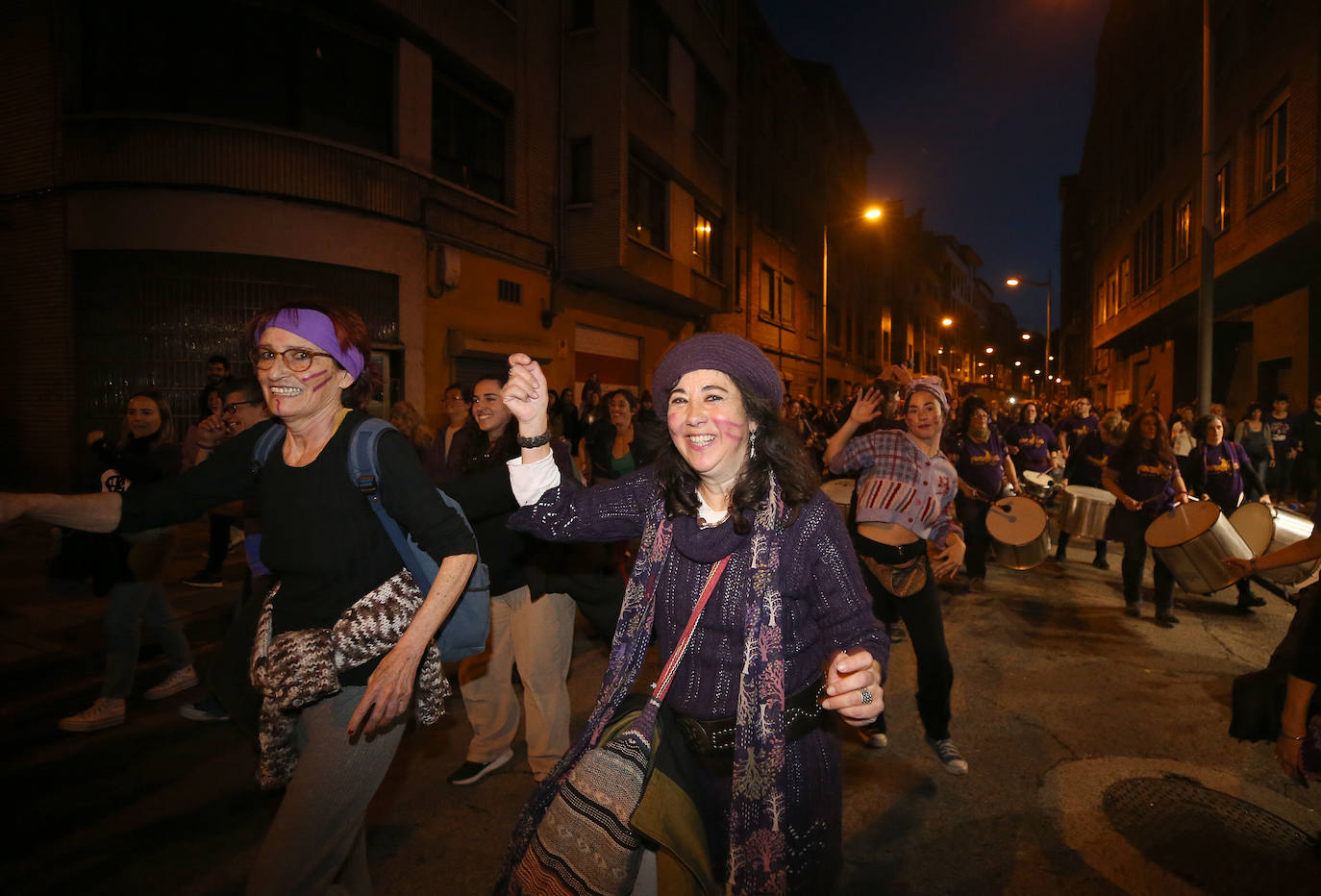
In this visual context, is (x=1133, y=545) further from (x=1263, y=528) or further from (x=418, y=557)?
(x=418, y=557)

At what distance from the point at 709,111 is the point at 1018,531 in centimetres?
1960

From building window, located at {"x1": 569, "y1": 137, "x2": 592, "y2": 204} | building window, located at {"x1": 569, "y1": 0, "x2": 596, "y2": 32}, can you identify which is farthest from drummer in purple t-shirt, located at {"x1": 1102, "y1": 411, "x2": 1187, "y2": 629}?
building window, located at {"x1": 569, "y1": 0, "x2": 596, "y2": 32}

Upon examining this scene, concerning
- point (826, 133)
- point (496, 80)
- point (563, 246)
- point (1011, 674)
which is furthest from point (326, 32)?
point (826, 133)

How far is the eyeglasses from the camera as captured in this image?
2.24 meters

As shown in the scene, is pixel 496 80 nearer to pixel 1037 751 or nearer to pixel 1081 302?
pixel 1037 751

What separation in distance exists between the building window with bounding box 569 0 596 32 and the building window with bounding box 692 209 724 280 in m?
6.32

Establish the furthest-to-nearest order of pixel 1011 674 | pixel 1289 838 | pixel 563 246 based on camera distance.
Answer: pixel 563 246 < pixel 1011 674 < pixel 1289 838

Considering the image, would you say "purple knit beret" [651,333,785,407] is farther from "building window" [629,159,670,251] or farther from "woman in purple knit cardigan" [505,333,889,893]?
"building window" [629,159,670,251]

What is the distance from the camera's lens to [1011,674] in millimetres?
5363

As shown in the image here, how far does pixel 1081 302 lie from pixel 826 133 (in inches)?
1345

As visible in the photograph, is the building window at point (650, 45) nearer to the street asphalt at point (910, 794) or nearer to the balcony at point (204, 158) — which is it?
the balcony at point (204, 158)

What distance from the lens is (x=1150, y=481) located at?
22.2 ft

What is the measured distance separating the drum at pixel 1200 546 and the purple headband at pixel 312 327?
20.0 ft

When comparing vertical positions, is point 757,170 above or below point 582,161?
above
